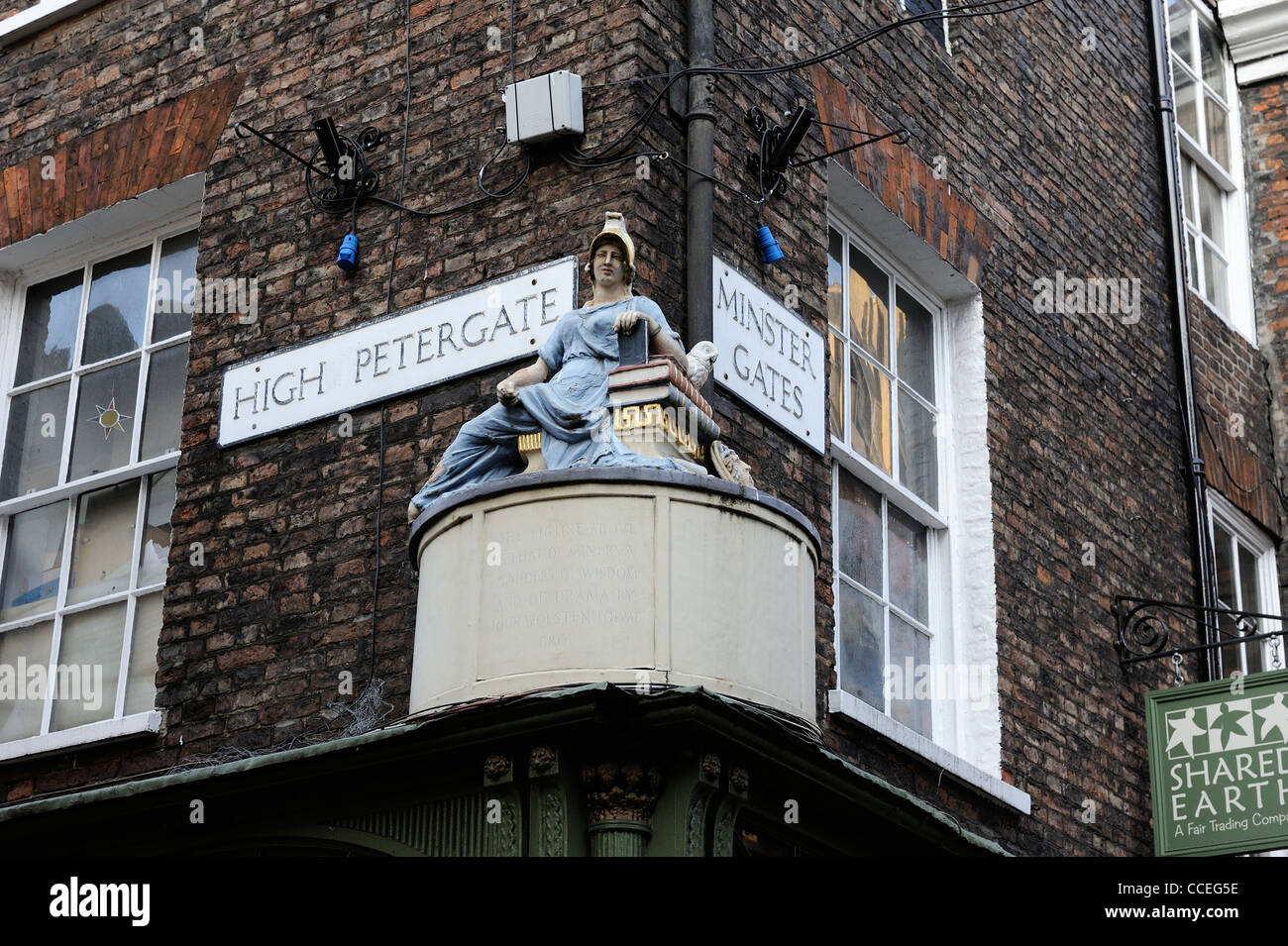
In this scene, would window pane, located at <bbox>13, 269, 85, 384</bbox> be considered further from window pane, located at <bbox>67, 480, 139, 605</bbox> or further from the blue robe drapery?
the blue robe drapery

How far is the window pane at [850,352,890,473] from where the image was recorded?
9844mm

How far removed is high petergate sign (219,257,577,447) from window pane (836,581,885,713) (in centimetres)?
202

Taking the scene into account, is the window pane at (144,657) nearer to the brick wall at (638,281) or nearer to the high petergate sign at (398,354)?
the brick wall at (638,281)

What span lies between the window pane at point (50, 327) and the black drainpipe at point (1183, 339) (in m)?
6.07

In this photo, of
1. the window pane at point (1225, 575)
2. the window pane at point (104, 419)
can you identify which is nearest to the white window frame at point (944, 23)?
the window pane at point (1225, 575)

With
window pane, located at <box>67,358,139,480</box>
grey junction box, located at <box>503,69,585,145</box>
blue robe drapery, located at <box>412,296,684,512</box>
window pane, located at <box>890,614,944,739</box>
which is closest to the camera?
blue robe drapery, located at <box>412,296,684,512</box>

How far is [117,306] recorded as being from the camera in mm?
10195

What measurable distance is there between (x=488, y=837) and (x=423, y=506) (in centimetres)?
141

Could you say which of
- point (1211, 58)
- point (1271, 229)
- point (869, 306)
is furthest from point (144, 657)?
point (1211, 58)

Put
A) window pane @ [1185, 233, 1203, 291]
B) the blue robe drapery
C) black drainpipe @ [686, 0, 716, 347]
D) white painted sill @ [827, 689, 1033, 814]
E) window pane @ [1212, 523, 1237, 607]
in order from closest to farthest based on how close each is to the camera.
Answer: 1. the blue robe drapery
2. black drainpipe @ [686, 0, 716, 347]
3. white painted sill @ [827, 689, 1033, 814]
4. window pane @ [1212, 523, 1237, 607]
5. window pane @ [1185, 233, 1203, 291]

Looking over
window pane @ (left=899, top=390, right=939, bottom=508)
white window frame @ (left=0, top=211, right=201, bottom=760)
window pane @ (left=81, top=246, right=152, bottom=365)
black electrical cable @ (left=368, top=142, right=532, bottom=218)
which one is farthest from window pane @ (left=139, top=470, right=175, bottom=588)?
window pane @ (left=899, top=390, right=939, bottom=508)

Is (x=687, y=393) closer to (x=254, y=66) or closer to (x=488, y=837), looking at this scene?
(x=488, y=837)

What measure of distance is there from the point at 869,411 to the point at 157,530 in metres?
3.32

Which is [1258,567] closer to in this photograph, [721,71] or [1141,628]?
[1141,628]
